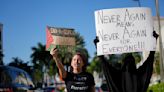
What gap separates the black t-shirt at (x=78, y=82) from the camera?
6352 millimetres

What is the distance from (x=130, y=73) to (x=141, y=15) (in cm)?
114

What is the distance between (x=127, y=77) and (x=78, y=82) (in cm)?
76

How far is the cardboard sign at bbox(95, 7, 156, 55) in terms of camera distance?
7.23 meters

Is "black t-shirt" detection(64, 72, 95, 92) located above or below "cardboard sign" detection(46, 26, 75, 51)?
below

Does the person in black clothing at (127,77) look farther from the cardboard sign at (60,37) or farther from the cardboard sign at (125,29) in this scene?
the cardboard sign at (60,37)

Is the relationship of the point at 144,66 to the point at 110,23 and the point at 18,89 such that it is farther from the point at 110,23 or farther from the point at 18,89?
the point at 18,89

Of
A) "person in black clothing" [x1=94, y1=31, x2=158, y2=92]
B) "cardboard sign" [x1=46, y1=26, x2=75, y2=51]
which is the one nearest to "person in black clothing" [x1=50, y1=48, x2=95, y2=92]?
"person in black clothing" [x1=94, y1=31, x2=158, y2=92]

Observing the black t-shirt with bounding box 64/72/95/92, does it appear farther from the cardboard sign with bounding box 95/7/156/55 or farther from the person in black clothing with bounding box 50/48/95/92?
the cardboard sign with bounding box 95/7/156/55

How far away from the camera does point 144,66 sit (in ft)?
22.3

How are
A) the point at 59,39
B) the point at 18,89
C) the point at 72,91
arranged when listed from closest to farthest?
1. the point at 72,91
2. the point at 59,39
3. the point at 18,89

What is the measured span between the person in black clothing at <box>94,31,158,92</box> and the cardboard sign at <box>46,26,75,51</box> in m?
0.82

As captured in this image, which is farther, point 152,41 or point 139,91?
point 152,41

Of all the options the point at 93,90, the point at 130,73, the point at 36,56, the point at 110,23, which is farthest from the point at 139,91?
the point at 36,56

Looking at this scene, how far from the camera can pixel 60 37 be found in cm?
723
